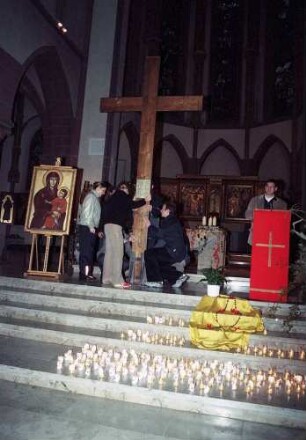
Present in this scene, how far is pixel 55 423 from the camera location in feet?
8.59

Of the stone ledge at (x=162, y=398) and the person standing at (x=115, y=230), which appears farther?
the person standing at (x=115, y=230)

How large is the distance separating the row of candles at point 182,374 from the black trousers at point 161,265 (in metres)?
2.38

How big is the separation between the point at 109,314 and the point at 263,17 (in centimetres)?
1509

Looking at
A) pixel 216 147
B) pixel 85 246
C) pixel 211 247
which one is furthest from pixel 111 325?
pixel 216 147

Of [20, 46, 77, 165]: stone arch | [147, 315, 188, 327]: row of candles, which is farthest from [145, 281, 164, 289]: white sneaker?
[20, 46, 77, 165]: stone arch

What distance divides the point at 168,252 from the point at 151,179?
2447 millimetres

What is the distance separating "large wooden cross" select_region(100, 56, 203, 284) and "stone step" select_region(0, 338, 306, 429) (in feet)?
9.19

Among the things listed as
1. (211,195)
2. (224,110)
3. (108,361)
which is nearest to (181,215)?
(211,195)

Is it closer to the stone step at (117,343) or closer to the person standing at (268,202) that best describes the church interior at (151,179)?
the stone step at (117,343)

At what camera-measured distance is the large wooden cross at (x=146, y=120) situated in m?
6.08

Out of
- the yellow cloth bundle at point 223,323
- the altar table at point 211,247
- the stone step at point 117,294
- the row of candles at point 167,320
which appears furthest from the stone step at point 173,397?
the altar table at point 211,247

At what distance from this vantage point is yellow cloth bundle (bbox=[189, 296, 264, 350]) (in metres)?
3.95

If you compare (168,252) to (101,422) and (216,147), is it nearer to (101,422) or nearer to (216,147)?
(101,422)

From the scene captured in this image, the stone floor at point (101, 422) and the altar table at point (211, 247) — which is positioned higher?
the altar table at point (211, 247)
